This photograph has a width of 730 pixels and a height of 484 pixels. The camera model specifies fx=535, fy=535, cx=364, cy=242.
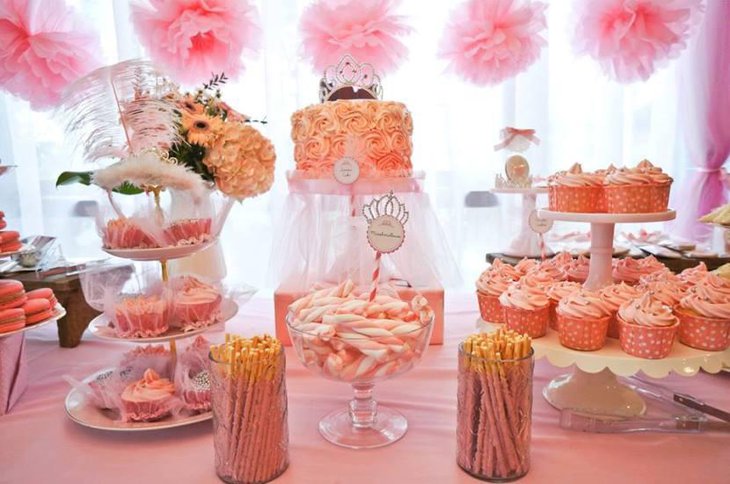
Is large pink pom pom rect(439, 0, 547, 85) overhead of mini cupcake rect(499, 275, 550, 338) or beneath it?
overhead

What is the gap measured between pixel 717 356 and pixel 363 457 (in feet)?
2.14

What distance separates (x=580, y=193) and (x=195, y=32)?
1478 millimetres

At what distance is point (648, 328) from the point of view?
915mm

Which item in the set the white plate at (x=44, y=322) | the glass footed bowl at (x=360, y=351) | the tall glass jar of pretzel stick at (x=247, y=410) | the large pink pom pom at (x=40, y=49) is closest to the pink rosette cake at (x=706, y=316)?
the glass footed bowl at (x=360, y=351)

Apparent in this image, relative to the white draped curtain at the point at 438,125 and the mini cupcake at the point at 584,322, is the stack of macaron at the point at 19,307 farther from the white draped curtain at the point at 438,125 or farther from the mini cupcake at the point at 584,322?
the white draped curtain at the point at 438,125

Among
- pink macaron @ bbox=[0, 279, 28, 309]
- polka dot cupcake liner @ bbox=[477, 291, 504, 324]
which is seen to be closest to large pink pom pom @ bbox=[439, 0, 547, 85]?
polka dot cupcake liner @ bbox=[477, 291, 504, 324]

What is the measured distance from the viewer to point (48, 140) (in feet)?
8.14

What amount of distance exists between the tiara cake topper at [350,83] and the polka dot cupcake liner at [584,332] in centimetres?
94

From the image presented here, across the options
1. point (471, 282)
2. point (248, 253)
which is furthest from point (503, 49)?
point (248, 253)

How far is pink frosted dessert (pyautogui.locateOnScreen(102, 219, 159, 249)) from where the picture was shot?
103 cm

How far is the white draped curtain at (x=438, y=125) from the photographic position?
228 centimetres

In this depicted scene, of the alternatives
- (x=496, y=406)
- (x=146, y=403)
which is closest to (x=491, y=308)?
(x=496, y=406)

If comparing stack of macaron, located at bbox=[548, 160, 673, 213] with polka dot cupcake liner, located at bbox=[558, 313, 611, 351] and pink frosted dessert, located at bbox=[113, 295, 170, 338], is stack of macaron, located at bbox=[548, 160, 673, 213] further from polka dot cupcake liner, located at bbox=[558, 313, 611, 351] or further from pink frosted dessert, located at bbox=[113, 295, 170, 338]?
pink frosted dessert, located at bbox=[113, 295, 170, 338]

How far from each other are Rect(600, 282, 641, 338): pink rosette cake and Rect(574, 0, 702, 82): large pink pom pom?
1380mm
